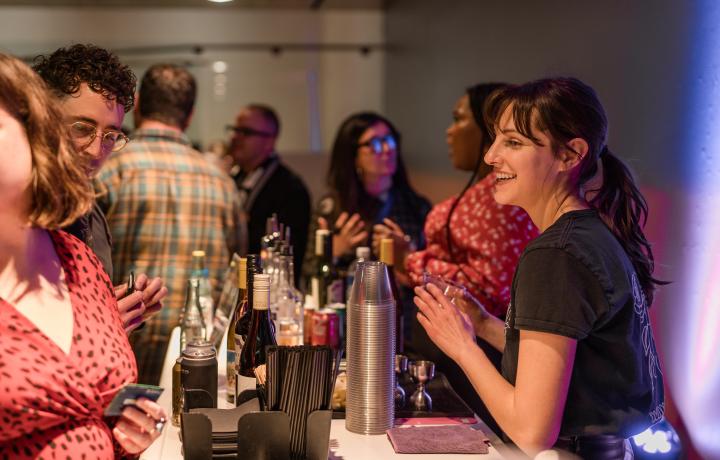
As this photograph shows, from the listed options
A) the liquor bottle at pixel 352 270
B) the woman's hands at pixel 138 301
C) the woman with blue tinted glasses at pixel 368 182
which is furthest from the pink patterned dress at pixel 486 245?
the woman with blue tinted glasses at pixel 368 182

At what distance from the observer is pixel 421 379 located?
6.28 ft

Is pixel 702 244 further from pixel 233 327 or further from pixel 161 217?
pixel 161 217

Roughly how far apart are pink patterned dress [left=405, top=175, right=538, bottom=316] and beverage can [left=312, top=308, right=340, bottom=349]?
0.29 metres

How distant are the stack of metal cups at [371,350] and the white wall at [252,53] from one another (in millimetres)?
5488

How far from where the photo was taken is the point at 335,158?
12.5 feet

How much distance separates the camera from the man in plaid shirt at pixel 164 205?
306cm

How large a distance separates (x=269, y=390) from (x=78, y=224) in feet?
2.33

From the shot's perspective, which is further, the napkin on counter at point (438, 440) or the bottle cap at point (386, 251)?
the bottle cap at point (386, 251)

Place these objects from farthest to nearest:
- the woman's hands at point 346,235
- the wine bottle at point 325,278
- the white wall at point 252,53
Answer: the white wall at point 252,53 < the woman's hands at point 346,235 < the wine bottle at point 325,278

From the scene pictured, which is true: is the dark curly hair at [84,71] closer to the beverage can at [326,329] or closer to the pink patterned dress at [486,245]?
the beverage can at [326,329]

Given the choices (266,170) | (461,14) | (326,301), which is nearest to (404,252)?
(326,301)

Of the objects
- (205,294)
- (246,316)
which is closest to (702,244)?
(246,316)

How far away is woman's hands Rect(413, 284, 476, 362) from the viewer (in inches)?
65.5

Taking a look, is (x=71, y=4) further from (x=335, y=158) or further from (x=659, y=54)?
(x=659, y=54)
